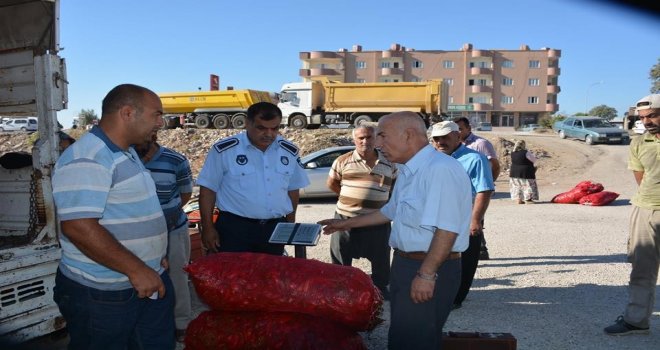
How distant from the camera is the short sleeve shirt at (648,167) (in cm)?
416

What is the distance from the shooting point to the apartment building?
76.9 meters

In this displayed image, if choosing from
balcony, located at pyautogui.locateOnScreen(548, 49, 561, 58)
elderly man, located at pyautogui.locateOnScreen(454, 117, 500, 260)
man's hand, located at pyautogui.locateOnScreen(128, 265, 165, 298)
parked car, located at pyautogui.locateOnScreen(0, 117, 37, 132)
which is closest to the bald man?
man's hand, located at pyautogui.locateOnScreen(128, 265, 165, 298)

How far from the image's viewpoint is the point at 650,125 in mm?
4059

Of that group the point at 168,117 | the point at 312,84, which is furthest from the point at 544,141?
the point at 168,117

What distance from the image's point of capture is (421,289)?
2.78 meters

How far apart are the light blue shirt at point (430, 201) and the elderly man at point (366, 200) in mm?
2074

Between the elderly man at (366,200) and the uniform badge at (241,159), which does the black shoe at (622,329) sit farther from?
the uniform badge at (241,159)

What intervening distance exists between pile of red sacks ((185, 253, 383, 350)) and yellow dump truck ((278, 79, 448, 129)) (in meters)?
24.2

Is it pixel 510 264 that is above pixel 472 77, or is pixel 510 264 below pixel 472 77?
below

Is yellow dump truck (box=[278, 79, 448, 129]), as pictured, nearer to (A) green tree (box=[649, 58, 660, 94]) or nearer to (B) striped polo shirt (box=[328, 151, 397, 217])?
(B) striped polo shirt (box=[328, 151, 397, 217])

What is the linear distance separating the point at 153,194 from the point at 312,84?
2568 centimetres

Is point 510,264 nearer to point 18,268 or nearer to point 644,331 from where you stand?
point 644,331

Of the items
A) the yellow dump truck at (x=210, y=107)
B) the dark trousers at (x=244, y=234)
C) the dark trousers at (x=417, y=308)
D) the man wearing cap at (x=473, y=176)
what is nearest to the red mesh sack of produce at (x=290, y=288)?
the dark trousers at (x=417, y=308)

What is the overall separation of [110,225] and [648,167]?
4024 millimetres
